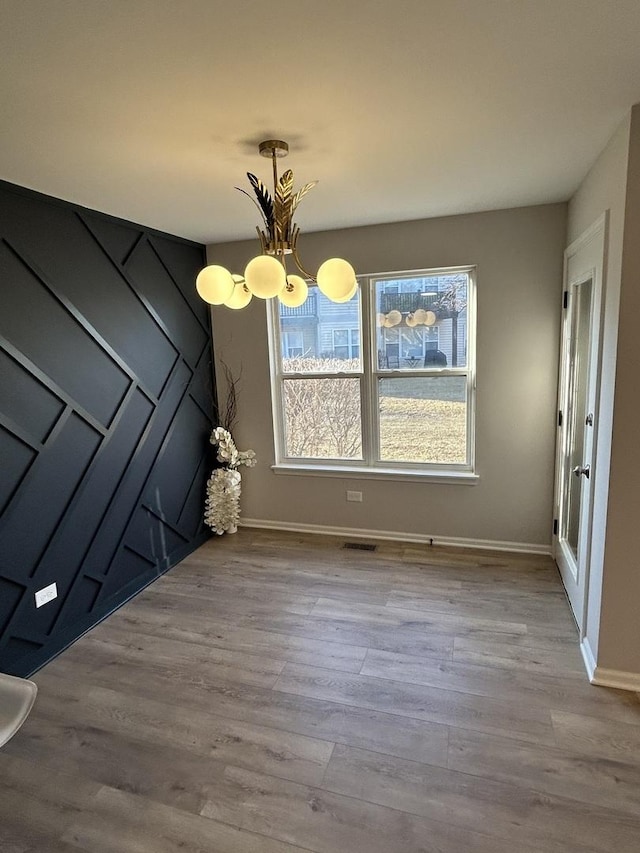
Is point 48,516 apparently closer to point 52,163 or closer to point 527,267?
point 52,163

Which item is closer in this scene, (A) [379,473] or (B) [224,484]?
(A) [379,473]

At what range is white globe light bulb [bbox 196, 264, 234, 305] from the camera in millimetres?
1936

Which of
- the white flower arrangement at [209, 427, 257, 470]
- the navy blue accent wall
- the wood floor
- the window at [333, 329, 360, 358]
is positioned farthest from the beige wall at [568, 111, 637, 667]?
the navy blue accent wall

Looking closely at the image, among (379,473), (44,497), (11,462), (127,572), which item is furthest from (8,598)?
(379,473)

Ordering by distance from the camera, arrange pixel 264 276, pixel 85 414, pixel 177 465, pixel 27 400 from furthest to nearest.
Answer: pixel 177 465
pixel 85 414
pixel 27 400
pixel 264 276

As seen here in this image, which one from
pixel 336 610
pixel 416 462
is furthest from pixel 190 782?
pixel 416 462

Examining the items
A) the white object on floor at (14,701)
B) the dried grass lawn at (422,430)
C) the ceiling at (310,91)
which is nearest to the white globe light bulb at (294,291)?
the ceiling at (310,91)

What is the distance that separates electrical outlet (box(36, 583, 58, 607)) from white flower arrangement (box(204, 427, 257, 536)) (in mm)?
1521

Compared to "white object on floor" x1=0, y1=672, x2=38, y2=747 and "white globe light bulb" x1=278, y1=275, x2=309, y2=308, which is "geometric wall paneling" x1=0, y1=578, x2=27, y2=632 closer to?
"white object on floor" x1=0, y1=672, x2=38, y2=747

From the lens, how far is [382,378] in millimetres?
3832

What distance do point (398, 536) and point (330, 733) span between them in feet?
6.63

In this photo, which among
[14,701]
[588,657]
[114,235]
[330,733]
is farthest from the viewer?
[114,235]

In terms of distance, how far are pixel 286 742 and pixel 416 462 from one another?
233 cm

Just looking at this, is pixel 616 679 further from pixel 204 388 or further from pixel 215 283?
pixel 204 388
